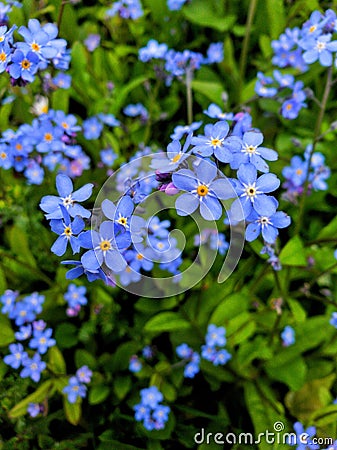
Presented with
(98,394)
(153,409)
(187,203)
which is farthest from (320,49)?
(98,394)

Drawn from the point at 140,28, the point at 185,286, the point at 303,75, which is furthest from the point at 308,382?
the point at 140,28

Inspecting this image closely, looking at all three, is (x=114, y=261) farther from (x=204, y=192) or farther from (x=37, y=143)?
(x=37, y=143)

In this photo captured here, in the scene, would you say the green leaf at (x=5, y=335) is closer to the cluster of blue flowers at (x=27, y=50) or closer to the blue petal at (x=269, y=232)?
the cluster of blue flowers at (x=27, y=50)

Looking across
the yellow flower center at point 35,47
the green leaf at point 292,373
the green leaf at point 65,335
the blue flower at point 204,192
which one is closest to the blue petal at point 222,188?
the blue flower at point 204,192

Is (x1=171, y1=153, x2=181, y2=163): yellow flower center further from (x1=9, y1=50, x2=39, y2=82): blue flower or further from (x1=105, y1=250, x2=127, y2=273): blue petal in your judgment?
(x1=9, y1=50, x2=39, y2=82): blue flower

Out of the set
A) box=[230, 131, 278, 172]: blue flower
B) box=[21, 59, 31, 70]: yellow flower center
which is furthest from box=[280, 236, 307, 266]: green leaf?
box=[21, 59, 31, 70]: yellow flower center

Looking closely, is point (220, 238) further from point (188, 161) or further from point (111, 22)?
point (111, 22)
